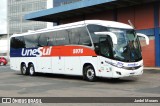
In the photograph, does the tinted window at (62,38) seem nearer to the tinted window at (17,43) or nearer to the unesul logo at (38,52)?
the unesul logo at (38,52)

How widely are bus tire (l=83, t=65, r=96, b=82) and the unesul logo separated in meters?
4.12

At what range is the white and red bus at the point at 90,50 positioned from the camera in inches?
706

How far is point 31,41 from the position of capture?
25.2 m

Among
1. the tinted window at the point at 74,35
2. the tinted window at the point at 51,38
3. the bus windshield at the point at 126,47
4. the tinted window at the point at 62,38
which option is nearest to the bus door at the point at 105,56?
the bus windshield at the point at 126,47

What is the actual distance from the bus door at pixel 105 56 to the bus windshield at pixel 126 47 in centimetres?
34

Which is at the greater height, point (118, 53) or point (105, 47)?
point (105, 47)

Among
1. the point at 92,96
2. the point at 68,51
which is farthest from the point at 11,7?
the point at 92,96

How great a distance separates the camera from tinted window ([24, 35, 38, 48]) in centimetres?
2462

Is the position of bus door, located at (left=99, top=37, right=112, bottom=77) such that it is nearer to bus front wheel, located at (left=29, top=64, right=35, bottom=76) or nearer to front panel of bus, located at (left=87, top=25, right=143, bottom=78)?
front panel of bus, located at (left=87, top=25, right=143, bottom=78)

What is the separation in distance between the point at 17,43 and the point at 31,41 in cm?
237

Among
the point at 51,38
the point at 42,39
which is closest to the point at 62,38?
the point at 51,38

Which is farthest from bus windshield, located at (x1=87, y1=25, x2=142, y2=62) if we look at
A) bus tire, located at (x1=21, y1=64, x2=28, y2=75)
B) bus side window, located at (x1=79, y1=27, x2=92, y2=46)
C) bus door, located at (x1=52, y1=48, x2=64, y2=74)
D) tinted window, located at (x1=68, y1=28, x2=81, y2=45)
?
bus tire, located at (x1=21, y1=64, x2=28, y2=75)

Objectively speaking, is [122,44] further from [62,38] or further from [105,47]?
[62,38]

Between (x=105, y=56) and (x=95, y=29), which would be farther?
(x=95, y=29)
